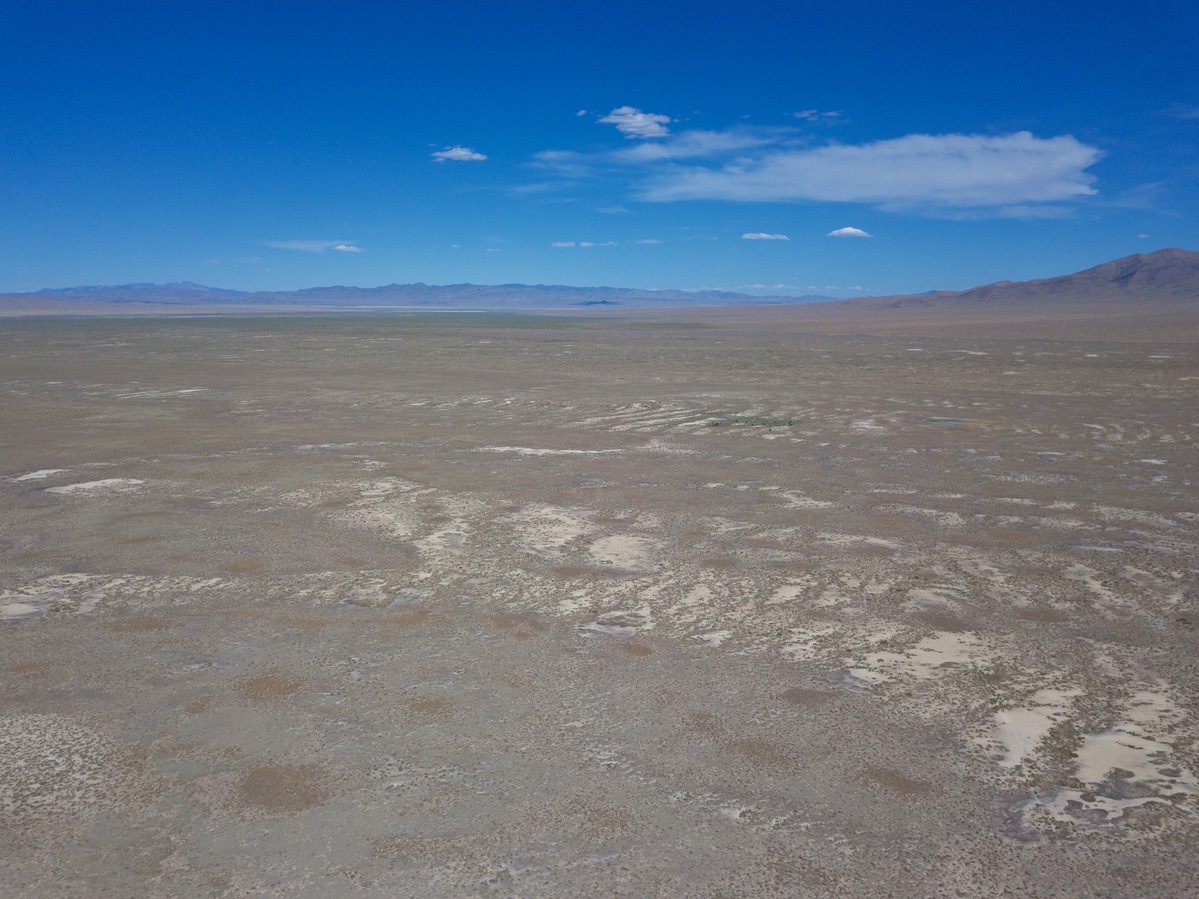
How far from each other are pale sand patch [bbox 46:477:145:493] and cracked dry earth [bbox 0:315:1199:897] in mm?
72

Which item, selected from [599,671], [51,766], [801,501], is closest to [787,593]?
[599,671]

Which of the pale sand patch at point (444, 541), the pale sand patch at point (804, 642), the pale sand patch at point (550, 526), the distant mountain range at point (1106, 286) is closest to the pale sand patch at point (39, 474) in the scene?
the pale sand patch at point (444, 541)

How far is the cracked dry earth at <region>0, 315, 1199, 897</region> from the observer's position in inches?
107

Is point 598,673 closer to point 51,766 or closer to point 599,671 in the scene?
point 599,671

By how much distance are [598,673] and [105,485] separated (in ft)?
19.9

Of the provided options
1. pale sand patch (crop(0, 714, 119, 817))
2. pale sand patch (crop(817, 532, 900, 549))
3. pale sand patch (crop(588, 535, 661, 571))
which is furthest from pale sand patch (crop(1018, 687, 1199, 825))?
pale sand patch (crop(0, 714, 119, 817))

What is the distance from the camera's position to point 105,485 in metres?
7.91

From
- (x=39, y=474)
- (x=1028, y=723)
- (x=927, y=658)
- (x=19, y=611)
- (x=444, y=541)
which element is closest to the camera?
(x=1028, y=723)

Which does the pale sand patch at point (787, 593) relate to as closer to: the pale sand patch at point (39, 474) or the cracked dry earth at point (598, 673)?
the cracked dry earth at point (598, 673)

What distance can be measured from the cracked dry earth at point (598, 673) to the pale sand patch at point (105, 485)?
7 cm

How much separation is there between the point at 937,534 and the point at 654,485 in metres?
2.69

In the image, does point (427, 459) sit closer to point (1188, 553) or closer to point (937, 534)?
point (937, 534)

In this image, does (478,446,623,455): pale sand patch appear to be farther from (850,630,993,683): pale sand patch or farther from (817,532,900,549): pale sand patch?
(850,630,993,683): pale sand patch

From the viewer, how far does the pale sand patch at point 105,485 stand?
7730mm
